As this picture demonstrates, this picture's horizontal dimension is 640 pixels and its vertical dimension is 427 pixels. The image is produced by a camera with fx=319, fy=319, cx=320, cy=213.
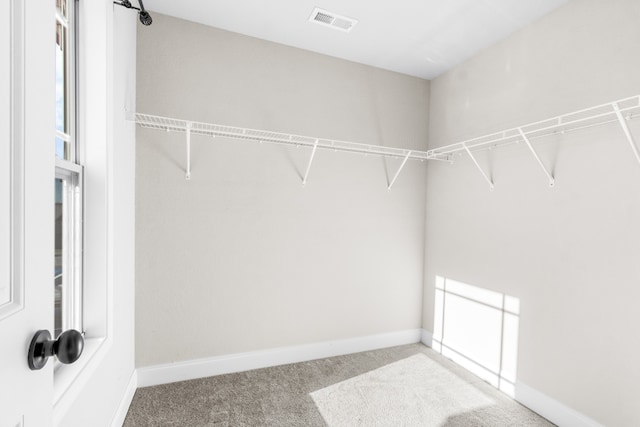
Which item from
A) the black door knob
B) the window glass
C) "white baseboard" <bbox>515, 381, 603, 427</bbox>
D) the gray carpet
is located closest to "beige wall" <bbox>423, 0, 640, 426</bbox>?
"white baseboard" <bbox>515, 381, 603, 427</bbox>

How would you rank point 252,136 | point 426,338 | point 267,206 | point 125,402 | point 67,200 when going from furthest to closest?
point 426,338 < point 267,206 < point 252,136 < point 125,402 < point 67,200

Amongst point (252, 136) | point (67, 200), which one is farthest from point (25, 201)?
point (252, 136)

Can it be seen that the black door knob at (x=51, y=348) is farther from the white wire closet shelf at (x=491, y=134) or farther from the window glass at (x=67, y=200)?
the white wire closet shelf at (x=491, y=134)

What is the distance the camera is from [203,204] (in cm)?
233

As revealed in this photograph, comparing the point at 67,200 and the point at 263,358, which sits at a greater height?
the point at 67,200

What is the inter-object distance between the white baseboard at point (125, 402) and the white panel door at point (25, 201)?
1360mm

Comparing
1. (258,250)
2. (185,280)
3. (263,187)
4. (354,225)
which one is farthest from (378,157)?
(185,280)

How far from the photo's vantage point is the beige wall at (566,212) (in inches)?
67.4

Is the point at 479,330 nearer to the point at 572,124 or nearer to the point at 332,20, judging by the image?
the point at 572,124

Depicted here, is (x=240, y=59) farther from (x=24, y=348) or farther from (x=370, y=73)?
(x=24, y=348)

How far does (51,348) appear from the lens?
0.64m

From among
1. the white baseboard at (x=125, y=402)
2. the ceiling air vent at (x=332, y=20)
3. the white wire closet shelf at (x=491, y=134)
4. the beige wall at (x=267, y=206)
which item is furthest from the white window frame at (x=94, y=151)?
the ceiling air vent at (x=332, y=20)

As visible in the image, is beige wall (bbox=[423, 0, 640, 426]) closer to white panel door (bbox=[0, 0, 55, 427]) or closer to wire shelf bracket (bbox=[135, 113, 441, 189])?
wire shelf bracket (bbox=[135, 113, 441, 189])

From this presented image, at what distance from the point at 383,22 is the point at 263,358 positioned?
8.74 ft
